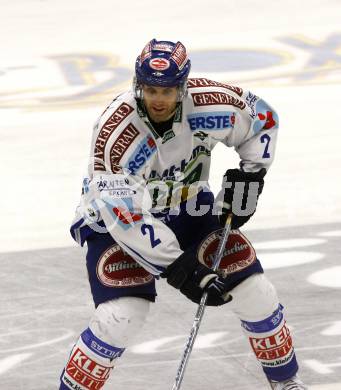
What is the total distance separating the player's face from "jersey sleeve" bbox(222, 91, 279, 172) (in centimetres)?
47

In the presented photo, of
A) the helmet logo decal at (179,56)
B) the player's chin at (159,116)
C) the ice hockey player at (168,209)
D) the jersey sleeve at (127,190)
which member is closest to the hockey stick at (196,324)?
the ice hockey player at (168,209)

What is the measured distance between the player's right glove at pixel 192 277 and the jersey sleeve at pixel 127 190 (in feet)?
0.21

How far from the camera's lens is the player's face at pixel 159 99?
17.4 feet

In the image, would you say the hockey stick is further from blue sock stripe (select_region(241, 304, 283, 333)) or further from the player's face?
the player's face

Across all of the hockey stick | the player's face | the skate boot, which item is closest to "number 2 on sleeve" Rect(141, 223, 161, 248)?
the hockey stick

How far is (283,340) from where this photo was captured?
5746 mm

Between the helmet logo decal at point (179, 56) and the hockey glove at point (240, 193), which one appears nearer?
the helmet logo decal at point (179, 56)

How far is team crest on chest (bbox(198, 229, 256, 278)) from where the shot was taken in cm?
569

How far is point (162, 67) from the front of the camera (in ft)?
17.4

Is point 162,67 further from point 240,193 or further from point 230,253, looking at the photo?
point 230,253

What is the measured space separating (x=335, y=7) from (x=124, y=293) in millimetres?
13570

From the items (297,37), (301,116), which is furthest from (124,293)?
(297,37)

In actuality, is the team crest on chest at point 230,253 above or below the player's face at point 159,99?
below

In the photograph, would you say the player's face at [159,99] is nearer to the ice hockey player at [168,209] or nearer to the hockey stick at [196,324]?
the ice hockey player at [168,209]
